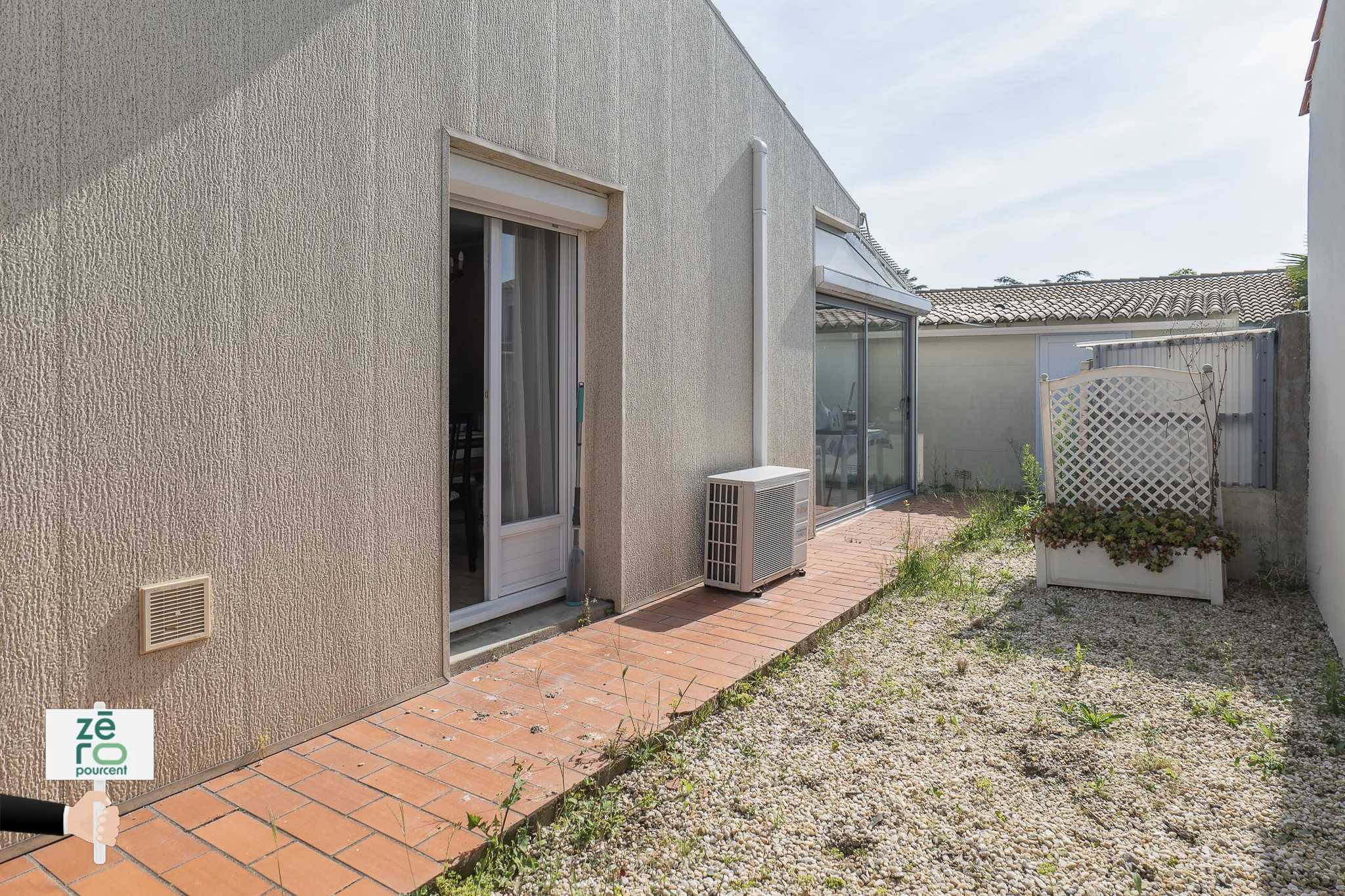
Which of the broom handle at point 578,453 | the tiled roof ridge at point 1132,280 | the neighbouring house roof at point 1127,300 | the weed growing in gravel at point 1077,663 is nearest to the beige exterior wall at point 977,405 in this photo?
the neighbouring house roof at point 1127,300

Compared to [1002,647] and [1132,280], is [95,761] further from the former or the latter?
[1132,280]

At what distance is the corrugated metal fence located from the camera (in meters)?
5.89

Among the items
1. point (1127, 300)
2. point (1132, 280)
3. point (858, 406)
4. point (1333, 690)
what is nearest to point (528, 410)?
point (1333, 690)

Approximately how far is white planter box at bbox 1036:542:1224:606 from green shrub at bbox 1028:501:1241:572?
58mm

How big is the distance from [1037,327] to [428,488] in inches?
413

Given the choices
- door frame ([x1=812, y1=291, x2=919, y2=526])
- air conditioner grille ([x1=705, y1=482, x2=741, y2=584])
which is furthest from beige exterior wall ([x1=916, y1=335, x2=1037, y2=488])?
air conditioner grille ([x1=705, y1=482, x2=741, y2=584])

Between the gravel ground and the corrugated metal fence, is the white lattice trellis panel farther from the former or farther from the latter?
the gravel ground

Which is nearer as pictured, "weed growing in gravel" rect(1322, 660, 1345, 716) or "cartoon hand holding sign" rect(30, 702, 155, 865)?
"cartoon hand holding sign" rect(30, 702, 155, 865)

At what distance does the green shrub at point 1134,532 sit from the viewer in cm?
531

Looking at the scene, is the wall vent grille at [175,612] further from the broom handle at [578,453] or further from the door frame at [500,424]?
the broom handle at [578,453]

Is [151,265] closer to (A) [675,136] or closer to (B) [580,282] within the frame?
(B) [580,282]

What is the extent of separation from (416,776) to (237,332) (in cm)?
166

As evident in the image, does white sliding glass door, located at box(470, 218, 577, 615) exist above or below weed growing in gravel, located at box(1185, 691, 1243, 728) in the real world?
above

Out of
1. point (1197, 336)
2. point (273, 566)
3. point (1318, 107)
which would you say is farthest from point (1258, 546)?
point (273, 566)
